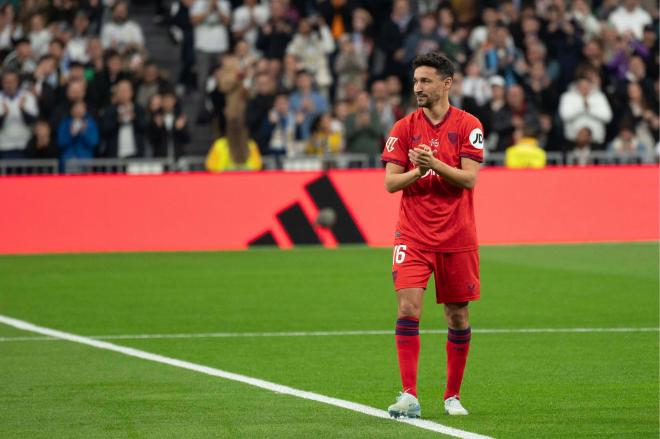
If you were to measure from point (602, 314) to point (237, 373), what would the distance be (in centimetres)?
510

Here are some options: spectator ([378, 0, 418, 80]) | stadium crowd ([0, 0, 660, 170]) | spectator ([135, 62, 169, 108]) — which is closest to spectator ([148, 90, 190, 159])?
stadium crowd ([0, 0, 660, 170])

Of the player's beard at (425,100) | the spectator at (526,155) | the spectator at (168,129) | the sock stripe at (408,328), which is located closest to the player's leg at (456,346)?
the sock stripe at (408,328)

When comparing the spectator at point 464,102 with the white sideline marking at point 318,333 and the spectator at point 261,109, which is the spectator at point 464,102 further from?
the white sideline marking at point 318,333

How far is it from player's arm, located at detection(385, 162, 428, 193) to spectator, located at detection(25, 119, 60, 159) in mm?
15390

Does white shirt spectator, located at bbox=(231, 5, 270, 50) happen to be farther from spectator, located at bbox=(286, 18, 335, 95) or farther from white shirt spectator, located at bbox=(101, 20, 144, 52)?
white shirt spectator, located at bbox=(101, 20, 144, 52)

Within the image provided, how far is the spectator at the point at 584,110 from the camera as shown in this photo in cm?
2700

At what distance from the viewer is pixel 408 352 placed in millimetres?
9094

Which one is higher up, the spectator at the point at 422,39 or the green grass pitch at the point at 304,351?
the spectator at the point at 422,39

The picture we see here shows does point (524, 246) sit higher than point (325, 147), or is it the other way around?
point (325, 147)

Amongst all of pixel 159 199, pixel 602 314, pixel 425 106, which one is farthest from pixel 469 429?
pixel 159 199

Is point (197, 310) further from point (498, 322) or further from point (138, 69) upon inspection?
point (138, 69)

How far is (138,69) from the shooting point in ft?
85.0

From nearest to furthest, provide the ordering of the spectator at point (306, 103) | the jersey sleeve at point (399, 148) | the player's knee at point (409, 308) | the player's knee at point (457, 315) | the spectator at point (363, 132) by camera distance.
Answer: the player's knee at point (409, 308) → the jersey sleeve at point (399, 148) → the player's knee at point (457, 315) → the spectator at point (363, 132) → the spectator at point (306, 103)

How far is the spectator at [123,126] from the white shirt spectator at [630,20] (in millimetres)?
10818
